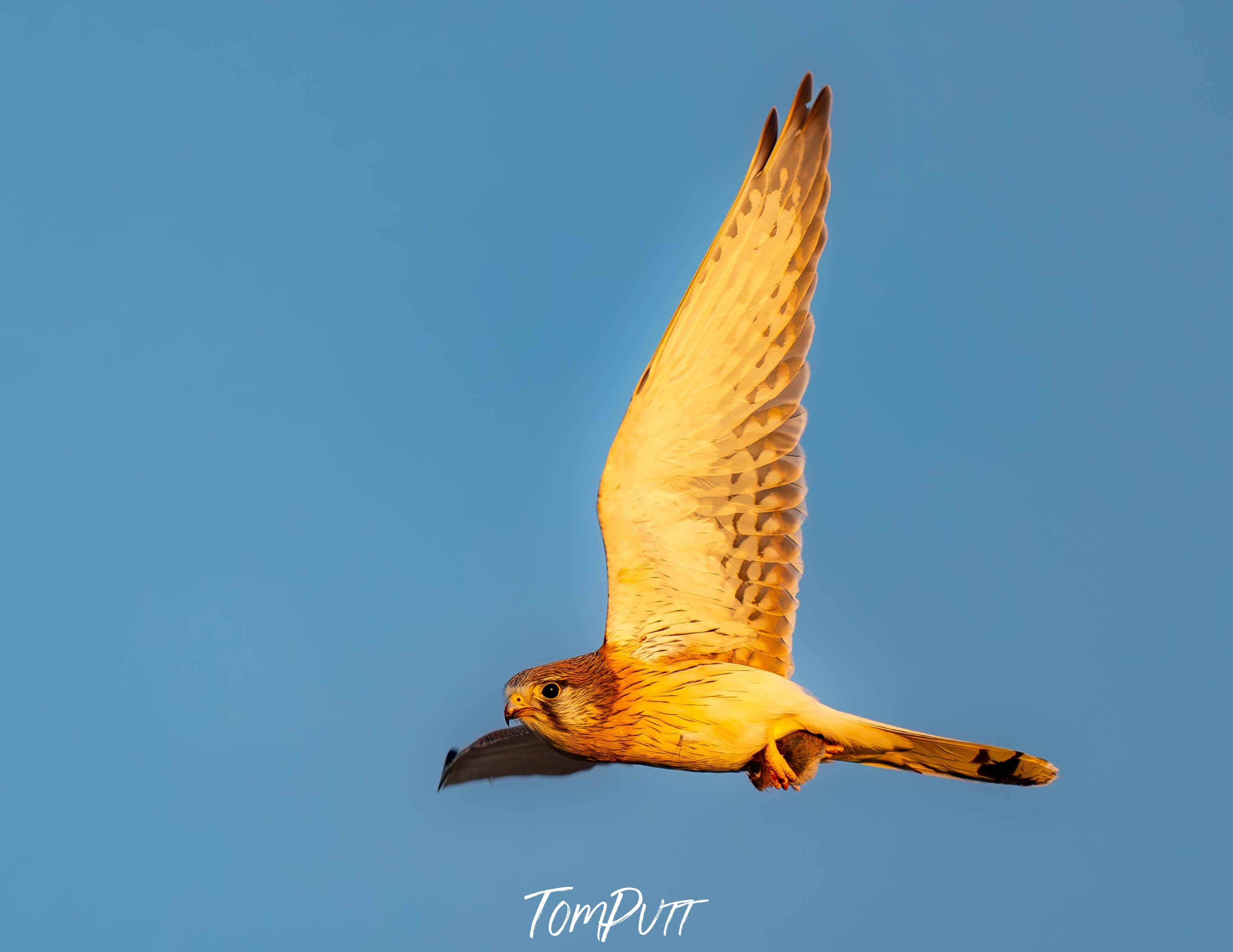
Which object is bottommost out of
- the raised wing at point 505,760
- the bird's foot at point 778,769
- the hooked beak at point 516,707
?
the bird's foot at point 778,769

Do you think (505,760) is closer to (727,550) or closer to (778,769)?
(778,769)

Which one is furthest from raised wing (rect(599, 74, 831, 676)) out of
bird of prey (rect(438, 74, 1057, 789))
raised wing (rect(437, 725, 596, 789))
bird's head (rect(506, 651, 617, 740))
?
raised wing (rect(437, 725, 596, 789))

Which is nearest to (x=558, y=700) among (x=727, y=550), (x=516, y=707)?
(x=516, y=707)

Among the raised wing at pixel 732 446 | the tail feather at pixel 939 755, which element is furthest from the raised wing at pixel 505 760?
the tail feather at pixel 939 755

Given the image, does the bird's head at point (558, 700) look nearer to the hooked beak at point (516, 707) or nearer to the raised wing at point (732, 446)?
the hooked beak at point (516, 707)

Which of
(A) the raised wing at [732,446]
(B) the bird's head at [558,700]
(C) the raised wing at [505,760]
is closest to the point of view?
(A) the raised wing at [732,446]

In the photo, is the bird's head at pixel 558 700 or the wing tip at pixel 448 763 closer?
the bird's head at pixel 558 700

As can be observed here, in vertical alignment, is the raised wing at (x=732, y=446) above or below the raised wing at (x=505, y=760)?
above
